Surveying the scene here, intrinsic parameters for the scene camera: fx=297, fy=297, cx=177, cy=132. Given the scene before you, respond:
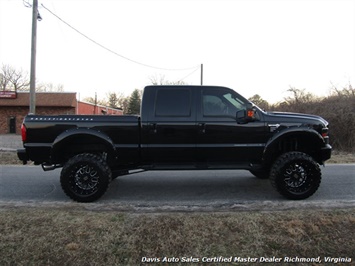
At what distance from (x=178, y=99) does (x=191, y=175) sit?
2.75m

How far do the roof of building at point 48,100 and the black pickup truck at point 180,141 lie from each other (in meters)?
26.7

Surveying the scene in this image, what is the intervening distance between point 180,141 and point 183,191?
125 cm

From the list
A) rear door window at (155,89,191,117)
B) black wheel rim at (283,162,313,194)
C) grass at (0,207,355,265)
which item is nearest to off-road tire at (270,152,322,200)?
black wheel rim at (283,162,313,194)

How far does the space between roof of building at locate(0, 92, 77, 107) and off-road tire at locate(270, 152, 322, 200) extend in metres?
28.3

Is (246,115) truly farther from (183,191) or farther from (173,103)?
(183,191)

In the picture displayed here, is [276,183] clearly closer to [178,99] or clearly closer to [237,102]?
[237,102]

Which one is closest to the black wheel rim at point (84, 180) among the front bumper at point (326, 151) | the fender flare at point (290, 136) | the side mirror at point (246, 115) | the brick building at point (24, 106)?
the side mirror at point (246, 115)

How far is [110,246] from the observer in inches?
139

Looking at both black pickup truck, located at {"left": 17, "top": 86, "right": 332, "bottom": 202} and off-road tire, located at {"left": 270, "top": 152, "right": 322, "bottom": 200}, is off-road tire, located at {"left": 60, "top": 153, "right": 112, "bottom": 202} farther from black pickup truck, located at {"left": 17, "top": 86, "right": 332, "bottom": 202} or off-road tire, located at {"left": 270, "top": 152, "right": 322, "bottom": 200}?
off-road tire, located at {"left": 270, "top": 152, "right": 322, "bottom": 200}

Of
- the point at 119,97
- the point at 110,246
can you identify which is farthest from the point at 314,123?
the point at 119,97

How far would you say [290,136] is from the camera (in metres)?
5.42

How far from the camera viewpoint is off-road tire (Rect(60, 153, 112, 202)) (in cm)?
507

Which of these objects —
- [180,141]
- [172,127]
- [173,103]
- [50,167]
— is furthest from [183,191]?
[50,167]

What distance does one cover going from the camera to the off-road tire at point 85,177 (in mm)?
5070
